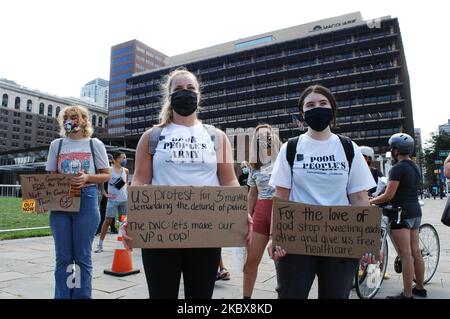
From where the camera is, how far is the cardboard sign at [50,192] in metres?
3.37

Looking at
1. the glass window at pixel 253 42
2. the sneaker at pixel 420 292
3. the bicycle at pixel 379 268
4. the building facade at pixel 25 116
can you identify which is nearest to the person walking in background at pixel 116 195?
the bicycle at pixel 379 268

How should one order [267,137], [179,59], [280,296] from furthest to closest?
[179,59]
[267,137]
[280,296]

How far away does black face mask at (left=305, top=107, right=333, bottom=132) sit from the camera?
8.32ft

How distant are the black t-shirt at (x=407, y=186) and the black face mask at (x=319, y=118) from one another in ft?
7.39

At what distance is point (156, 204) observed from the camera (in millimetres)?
2174

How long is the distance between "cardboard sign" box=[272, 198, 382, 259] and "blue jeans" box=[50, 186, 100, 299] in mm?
1933

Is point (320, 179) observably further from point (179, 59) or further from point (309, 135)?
point (179, 59)

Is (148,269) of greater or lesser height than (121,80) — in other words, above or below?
below

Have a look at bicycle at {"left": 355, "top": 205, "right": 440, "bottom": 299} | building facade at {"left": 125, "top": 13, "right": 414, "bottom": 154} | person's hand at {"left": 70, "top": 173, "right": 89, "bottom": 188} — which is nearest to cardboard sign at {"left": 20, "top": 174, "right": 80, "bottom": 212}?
person's hand at {"left": 70, "top": 173, "right": 89, "bottom": 188}

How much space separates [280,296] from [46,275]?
410 centimetres

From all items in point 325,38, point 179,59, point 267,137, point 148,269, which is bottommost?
point 148,269

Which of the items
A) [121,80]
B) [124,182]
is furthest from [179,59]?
[124,182]

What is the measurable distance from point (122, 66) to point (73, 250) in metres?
134

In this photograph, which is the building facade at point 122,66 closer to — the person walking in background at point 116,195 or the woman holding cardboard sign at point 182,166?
the person walking in background at point 116,195
